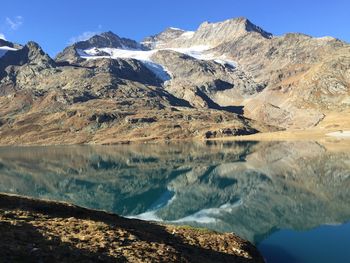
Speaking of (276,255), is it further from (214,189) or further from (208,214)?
(214,189)

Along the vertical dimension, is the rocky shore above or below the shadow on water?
above

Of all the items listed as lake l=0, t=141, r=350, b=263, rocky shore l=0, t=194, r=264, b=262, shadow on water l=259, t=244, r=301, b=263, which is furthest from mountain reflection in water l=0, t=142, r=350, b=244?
rocky shore l=0, t=194, r=264, b=262

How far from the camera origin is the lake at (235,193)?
2179 inches

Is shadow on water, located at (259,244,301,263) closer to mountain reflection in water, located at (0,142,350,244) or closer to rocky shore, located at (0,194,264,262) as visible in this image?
mountain reflection in water, located at (0,142,350,244)

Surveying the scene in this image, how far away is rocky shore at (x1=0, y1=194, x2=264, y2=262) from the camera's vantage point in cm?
2302

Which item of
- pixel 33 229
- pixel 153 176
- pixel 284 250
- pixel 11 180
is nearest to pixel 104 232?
pixel 33 229

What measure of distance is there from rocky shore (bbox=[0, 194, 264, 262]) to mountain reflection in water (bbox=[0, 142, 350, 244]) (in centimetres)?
1765

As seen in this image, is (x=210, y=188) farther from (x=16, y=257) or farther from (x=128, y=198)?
(x=16, y=257)

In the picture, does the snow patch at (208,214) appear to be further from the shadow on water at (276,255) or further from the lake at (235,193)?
the shadow on water at (276,255)

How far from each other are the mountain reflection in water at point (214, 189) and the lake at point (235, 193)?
151 mm

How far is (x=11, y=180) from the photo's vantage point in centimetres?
14575

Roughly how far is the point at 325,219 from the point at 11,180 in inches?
4314

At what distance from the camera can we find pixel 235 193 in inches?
4087

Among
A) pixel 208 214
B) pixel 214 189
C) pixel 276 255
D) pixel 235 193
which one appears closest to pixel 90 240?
pixel 276 255
